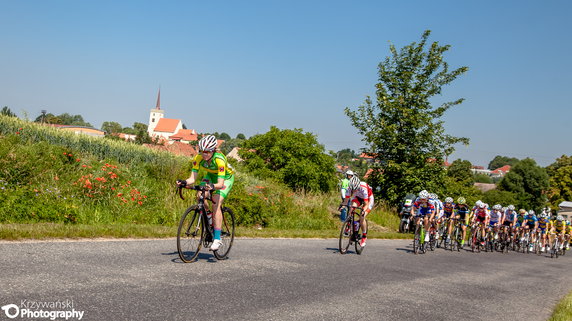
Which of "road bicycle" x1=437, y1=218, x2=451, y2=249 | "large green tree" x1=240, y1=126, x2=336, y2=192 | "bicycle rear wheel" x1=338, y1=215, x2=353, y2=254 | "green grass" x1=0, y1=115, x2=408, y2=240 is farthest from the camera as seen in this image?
"large green tree" x1=240, y1=126, x2=336, y2=192

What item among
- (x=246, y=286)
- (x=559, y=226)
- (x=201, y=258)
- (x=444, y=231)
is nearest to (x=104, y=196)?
(x=201, y=258)

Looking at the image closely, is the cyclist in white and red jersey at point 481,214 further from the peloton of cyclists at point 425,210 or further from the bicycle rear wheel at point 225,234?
the bicycle rear wheel at point 225,234

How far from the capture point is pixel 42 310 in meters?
4.75

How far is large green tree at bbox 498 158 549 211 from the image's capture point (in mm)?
98875

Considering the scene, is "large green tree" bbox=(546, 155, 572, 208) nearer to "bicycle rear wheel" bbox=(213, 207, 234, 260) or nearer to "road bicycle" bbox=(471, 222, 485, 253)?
"road bicycle" bbox=(471, 222, 485, 253)

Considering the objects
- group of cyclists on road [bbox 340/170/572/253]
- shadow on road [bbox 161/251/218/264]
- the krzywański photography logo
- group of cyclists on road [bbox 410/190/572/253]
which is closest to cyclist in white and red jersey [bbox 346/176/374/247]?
group of cyclists on road [bbox 340/170/572/253]

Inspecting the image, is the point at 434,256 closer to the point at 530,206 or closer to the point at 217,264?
the point at 217,264

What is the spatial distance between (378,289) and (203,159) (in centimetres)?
355

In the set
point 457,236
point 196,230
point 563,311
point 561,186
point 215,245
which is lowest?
point 563,311

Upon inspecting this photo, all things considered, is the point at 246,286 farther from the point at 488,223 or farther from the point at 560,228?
the point at 560,228

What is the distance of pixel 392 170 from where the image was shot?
83.8 ft

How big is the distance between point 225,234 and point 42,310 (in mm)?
4254

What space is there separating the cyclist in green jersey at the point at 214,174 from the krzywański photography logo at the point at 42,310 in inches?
124

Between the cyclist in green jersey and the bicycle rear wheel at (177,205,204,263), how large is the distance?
0.81ft
